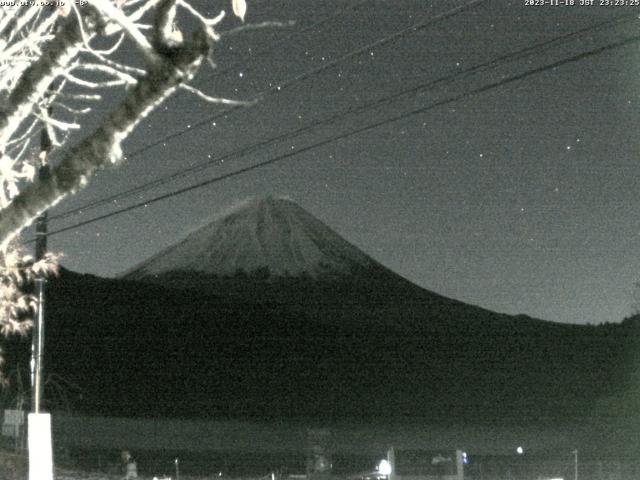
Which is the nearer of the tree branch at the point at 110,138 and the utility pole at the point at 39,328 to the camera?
the tree branch at the point at 110,138

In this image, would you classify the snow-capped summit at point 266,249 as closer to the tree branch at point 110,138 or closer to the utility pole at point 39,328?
the utility pole at point 39,328

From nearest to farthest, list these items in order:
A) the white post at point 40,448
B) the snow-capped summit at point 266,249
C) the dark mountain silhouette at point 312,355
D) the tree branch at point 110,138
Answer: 1. the tree branch at point 110,138
2. the white post at point 40,448
3. the dark mountain silhouette at point 312,355
4. the snow-capped summit at point 266,249

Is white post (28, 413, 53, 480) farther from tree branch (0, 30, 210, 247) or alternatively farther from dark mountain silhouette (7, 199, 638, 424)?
dark mountain silhouette (7, 199, 638, 424)

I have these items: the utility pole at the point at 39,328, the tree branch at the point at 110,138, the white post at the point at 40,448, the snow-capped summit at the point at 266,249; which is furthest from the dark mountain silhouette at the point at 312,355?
the tree branch at the point at 110,138

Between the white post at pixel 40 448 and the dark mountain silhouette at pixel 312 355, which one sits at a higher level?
the dark mountain silhouette at pixel 312 355

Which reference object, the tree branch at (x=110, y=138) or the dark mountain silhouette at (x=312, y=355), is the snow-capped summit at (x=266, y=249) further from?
the tree branch at (x=110, y=138)

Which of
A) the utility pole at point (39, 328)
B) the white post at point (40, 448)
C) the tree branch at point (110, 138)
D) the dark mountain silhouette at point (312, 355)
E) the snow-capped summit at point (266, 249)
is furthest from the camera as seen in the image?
the snow-capped summit at point (266, 249)

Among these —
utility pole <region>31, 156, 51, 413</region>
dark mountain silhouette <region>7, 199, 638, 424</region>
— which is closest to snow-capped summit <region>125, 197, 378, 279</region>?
dark mountain silhouette <region>7, 199, 638, 424</region>

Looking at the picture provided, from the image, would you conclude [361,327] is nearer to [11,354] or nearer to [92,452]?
[11,354]

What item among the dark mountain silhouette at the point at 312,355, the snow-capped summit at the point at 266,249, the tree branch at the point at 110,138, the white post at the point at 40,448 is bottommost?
the white post at the point at 40,448
